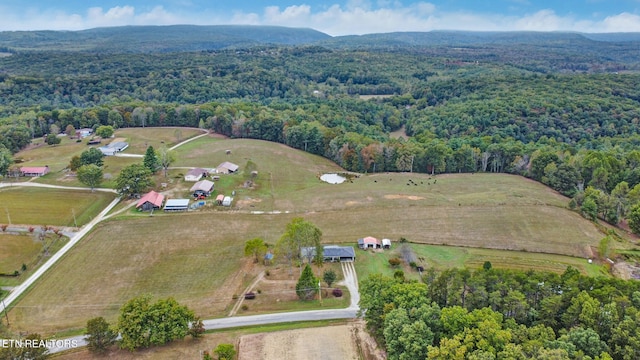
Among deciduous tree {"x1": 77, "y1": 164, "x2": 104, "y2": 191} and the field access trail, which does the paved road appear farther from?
deciduous tree {"x1": 77, "y1": 164, "x2": 104, "y2": 191}

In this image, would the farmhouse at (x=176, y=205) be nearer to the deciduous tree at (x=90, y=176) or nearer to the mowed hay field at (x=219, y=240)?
the mowed hay field at (x=219, y=240)

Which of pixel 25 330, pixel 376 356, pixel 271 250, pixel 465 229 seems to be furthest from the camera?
pixel 465 229

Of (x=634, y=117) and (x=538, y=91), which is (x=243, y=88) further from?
(x=634, y=117)

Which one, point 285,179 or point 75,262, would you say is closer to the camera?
point 75,262

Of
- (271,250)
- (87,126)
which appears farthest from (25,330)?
(87,126)

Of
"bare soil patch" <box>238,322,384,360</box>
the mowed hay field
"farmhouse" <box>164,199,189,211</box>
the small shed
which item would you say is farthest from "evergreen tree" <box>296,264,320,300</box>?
"farmhouse" <box>164,199,189,211</box>
